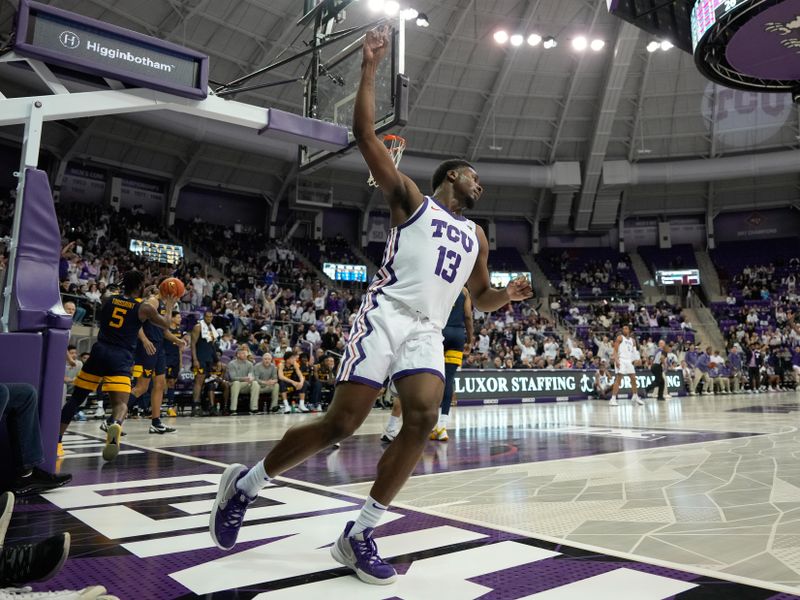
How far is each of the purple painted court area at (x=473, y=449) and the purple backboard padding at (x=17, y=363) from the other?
180cm

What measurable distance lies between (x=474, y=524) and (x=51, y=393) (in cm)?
295

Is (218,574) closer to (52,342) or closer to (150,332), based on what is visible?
(52,342)

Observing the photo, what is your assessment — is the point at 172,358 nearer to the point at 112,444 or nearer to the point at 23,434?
the point at 112,444

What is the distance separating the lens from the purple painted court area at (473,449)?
183 inches

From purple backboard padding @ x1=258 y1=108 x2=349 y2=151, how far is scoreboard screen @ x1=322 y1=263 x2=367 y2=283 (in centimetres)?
2141

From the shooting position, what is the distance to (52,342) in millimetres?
3957

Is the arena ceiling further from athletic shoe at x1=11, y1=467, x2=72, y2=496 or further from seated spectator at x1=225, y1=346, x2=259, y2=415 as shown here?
athletic shoe at x1=11, y1=467, x2=72, y2=496

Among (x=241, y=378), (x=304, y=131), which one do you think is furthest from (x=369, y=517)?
(x=241, y=378)

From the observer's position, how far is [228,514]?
2.45m

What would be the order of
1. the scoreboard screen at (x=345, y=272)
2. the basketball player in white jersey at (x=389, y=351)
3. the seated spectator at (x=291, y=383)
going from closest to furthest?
the basketball player in white jersey at (x=389, y=351) < the seated spectator at (x=291, y=383) < the scoreboard screen at (x=345, y=272)

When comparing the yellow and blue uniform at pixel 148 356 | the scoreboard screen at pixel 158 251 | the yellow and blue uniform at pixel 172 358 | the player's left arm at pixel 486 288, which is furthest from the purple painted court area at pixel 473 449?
the scoreboard screen at pixel 158 251

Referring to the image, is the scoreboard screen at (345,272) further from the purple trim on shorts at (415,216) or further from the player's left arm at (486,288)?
the purple trim on shorts at (415,216)

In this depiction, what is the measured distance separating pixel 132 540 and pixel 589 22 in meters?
25.0

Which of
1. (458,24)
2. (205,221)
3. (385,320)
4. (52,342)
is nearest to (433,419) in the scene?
(385,320)
